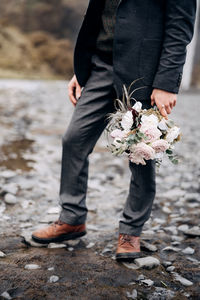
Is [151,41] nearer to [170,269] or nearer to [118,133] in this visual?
[118,133]

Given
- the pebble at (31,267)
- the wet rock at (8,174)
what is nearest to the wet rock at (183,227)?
the pebble at (31,267)

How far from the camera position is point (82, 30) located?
264 centimetres

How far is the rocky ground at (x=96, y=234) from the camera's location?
232cm

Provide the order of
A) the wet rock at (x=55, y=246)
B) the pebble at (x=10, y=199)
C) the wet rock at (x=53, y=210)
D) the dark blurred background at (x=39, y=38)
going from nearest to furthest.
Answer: the wet rock at (x=55, y=246) < the wet rock at (x=53, y=210) < the pebble at (x=10, y=199) < the dark blurred background at (x=39, y=38)

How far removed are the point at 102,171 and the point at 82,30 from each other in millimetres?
2607

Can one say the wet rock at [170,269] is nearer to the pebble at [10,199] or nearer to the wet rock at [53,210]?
the wet rock at [53,210]

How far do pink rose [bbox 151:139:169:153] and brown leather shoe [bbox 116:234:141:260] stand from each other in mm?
804

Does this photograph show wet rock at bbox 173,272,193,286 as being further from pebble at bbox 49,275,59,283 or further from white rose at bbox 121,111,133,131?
white rose at bbox 121,111,133,131

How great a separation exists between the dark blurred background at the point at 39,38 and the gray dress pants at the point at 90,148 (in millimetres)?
18915

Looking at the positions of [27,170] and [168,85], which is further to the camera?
[27,170]

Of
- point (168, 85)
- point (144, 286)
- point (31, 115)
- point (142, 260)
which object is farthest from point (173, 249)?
point (31, 115)

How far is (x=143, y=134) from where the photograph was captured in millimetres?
2242

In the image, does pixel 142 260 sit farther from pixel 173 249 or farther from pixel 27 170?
pixel 27 170

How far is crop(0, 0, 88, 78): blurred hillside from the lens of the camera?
2772 centimetres
